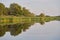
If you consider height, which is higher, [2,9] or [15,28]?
[2,9]

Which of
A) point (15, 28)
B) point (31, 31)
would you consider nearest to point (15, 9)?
point (15, 28)

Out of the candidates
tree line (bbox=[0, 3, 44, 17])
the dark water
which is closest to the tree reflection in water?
the dark water

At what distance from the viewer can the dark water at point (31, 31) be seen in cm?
277

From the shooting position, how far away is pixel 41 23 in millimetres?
2922

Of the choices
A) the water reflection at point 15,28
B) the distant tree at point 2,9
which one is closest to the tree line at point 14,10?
the distant tree at point 2,9

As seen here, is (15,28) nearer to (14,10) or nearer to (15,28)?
(15,28)

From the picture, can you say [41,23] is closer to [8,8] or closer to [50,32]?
[50,32]

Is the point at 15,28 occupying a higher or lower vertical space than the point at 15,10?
lower

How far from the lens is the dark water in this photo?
9.09 feet

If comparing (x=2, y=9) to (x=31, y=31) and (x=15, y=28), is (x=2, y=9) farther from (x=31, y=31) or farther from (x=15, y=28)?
(x=31, y=31)

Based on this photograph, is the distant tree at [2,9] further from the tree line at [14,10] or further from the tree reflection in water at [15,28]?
the tree reflection in water at [15,28]

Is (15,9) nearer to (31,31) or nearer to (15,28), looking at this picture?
(15,28)

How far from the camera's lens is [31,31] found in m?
2.85

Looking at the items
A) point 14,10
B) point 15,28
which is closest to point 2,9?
point 14,10
